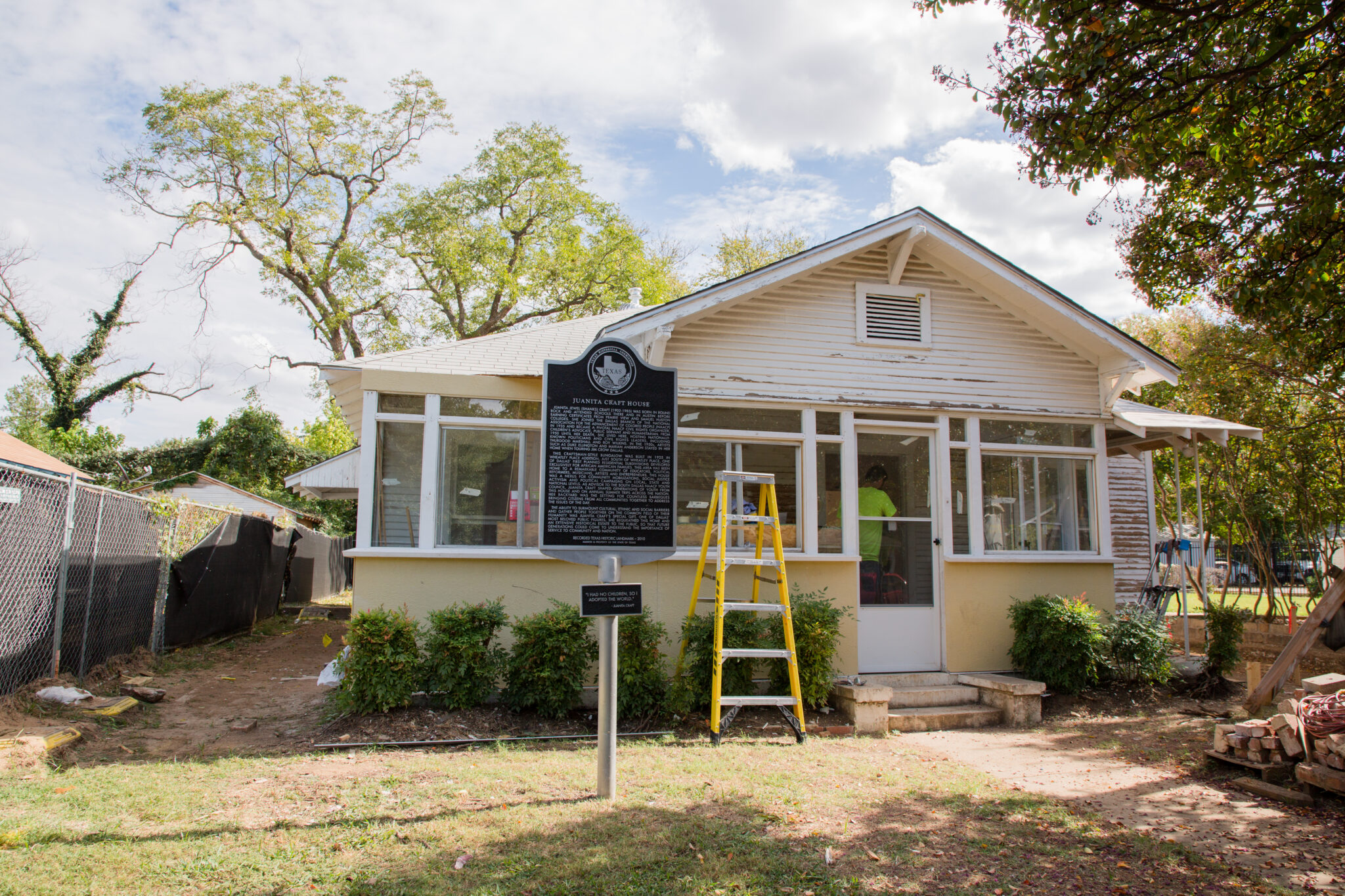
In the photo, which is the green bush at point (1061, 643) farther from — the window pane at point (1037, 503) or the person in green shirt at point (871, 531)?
the person in green shirt at point (871, 531)

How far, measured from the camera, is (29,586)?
23.0 ft

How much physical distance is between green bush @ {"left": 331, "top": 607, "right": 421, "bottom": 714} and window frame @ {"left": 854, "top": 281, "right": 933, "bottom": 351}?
5.54 meters

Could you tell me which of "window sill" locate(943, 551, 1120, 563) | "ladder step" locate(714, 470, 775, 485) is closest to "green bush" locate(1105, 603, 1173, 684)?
"window sill" locate(943, 551, 1120, 563)

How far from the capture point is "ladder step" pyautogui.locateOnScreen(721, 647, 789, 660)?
251 inches

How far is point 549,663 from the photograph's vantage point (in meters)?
6.86

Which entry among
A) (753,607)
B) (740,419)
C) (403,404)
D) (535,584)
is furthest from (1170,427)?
(403,404)

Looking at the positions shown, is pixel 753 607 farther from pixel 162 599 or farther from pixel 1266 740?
pixel 162 599

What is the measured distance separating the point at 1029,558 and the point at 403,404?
6863 mm

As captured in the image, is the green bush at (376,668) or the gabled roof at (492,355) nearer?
the green bush at (376,668)

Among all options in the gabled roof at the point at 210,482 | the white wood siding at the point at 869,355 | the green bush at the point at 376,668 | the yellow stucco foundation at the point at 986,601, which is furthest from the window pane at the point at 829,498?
the gabled roof at the point at 210,482

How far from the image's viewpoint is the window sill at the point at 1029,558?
27.8 ft

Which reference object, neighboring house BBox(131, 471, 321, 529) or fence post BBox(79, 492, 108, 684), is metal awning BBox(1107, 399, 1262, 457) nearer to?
fence post BBox(79, 492, 108, 684)

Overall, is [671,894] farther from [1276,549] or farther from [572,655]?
[1276,549]

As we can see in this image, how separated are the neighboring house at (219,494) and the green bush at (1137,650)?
868 inches
